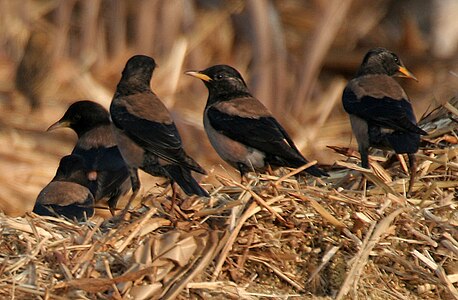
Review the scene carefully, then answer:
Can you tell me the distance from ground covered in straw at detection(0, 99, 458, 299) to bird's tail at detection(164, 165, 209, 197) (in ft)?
A: 0.94

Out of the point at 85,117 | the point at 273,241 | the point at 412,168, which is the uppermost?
the point at 412,168

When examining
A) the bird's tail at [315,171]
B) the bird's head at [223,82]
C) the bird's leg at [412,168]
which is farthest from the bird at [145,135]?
the bird's leg at [412,168]

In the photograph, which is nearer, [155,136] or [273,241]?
[273,241]

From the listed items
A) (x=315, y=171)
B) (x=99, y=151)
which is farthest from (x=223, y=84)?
(x=315, y=171)

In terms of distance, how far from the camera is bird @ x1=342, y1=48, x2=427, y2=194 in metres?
8.51

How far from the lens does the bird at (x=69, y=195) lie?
8727mm

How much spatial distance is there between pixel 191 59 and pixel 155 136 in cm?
662

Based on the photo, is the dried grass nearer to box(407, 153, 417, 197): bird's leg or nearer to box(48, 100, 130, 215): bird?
box(407, 153, 417, 197): bird's leg

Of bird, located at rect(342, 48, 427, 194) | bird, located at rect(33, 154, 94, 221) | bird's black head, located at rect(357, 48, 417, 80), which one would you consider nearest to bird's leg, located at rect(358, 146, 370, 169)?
bird, located at rect(342, 48, 427, 194)

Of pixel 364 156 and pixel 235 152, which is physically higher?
pixel 364 156

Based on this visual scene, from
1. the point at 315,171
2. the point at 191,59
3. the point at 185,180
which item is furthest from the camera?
the point at 191,59

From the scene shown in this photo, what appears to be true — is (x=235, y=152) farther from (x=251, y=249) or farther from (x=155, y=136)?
(x=251, y=249)

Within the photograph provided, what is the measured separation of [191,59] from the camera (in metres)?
15.5

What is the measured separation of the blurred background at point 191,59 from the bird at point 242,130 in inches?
170
